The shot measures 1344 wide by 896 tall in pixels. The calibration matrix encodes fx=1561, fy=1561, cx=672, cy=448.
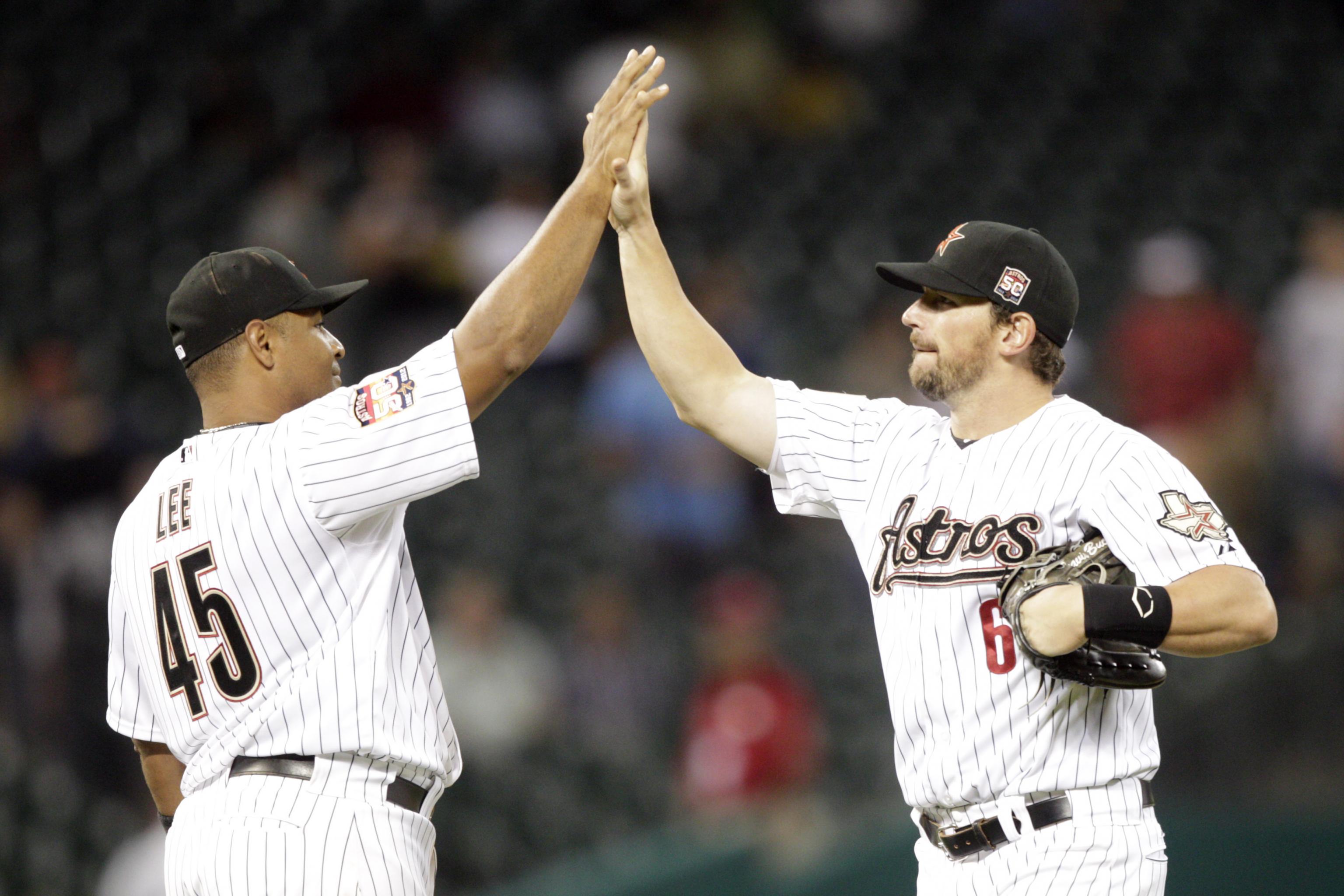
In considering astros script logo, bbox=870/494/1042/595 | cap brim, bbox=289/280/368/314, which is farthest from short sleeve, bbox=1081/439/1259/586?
cap brim, bbox=289/280/368/314

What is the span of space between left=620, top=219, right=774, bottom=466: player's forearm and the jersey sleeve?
0.70 m

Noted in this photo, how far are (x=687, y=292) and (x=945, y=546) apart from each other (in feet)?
16.8

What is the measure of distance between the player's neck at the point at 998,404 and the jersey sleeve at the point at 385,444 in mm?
1092

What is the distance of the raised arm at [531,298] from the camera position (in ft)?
9.71

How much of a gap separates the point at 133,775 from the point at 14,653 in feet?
2.37

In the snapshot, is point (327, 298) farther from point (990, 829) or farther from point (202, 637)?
point (990, 829)

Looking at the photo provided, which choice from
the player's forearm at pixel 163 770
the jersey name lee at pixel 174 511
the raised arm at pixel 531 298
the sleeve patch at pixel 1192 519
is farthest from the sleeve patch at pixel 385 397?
the sleeve patch at pixel 1192 519

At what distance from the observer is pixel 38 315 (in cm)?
818

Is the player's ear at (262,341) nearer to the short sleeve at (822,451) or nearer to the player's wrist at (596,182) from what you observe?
→ the player's wrist at (596,182)


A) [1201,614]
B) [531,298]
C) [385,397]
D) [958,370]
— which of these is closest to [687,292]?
[958,370]

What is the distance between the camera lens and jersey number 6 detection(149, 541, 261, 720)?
291cm

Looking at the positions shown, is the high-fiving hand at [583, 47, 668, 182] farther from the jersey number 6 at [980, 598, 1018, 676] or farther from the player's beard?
the jersey number 6 at [980, 598, 1018, 676]

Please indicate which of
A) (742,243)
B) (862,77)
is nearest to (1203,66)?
(862,77)

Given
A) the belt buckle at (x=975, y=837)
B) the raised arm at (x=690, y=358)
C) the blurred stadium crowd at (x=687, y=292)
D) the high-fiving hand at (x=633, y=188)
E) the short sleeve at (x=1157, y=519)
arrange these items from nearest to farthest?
the short sleeve at (x=1157, y=519), the belt buckle at (x=975, y=837), the high-fiving hand at (x=633, y=188), the raised arm at (x=690, y=358), the blurred stadium crowd at (x=687, y=292)
